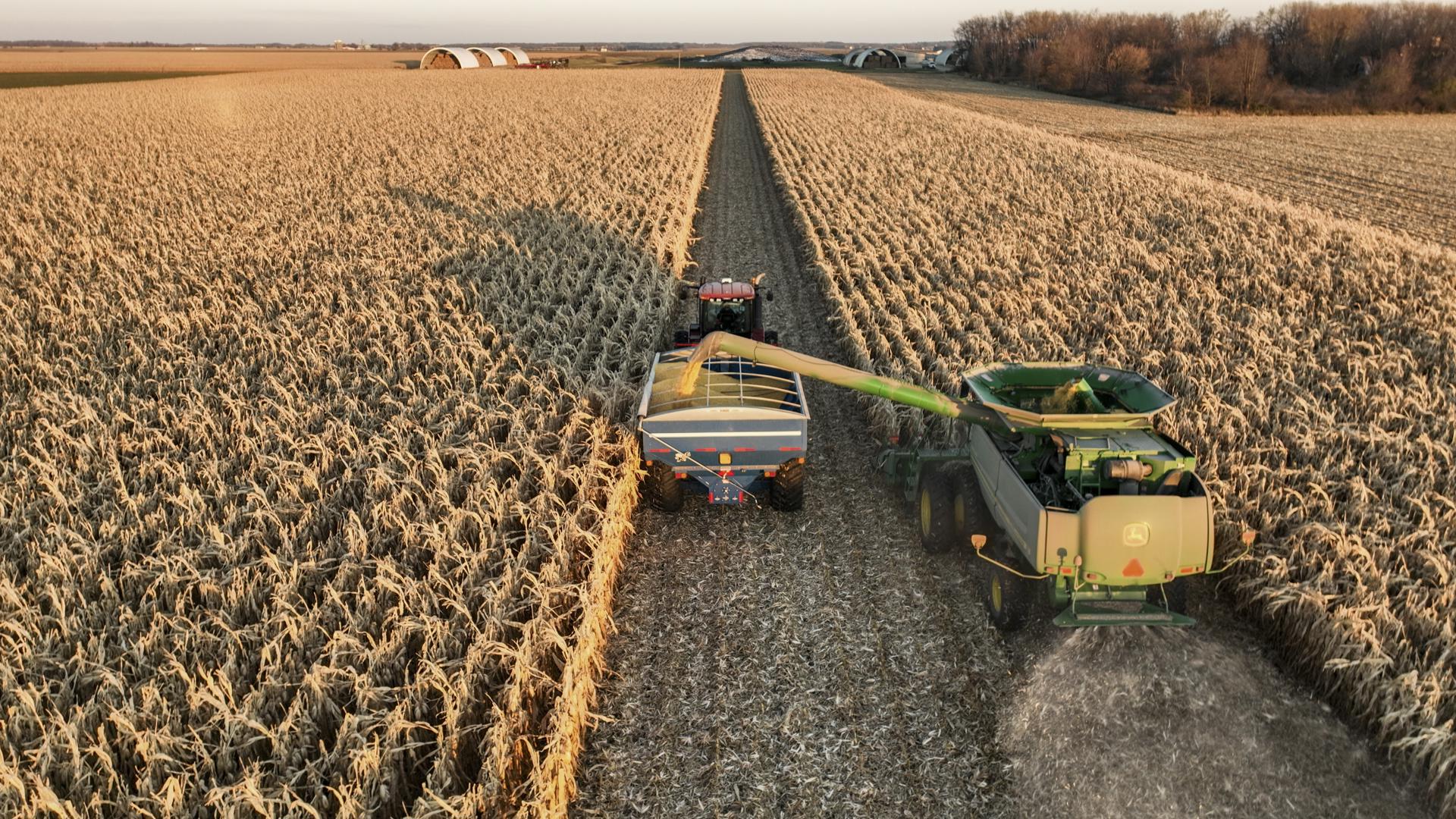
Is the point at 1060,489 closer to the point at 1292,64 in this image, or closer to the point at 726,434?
the point at 726,434

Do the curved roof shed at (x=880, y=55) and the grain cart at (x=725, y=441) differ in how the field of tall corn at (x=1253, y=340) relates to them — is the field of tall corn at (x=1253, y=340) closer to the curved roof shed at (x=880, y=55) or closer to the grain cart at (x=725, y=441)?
the grain cart at (x=725, y=441)

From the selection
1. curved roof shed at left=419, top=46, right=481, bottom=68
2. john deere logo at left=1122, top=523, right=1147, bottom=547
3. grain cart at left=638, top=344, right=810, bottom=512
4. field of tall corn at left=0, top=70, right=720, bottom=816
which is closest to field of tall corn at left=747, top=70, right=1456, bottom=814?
john deere logo at left=1122, top=523, right=1147, bottom=547

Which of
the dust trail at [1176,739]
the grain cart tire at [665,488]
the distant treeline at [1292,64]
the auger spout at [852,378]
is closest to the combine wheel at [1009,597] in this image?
the dust trail at [1176,739]

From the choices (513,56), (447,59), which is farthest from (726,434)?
(513,56)

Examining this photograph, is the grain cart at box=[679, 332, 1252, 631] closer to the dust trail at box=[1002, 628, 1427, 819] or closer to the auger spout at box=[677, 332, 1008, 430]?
the auger spout at box=[677, 332, 1008, 430]

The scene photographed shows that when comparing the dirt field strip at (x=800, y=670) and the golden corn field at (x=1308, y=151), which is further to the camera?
the golden corn field at (x=1308, y=151)

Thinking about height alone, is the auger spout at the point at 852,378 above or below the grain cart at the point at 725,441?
above

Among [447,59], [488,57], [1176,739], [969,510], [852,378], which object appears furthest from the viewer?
[488,57]
